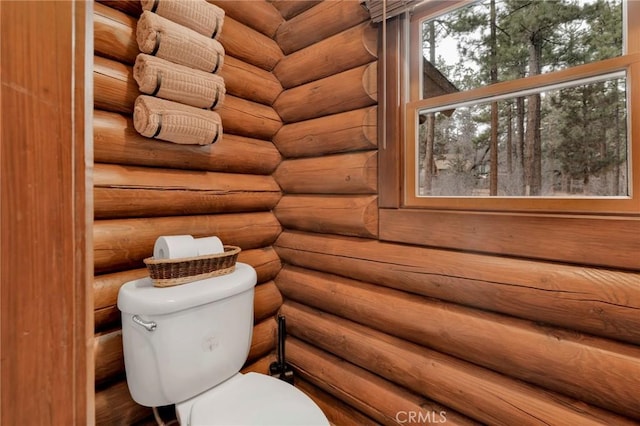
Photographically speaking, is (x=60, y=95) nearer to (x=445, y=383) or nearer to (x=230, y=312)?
(x=230, y=312)

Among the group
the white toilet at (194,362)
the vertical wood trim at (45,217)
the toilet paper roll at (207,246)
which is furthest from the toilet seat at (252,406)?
the vertical wood trim at (45,217)

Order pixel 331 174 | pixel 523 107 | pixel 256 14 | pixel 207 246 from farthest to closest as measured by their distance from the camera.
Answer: pixel 256 14, pixel 331 174, pixel 207 246, pixel 523 107

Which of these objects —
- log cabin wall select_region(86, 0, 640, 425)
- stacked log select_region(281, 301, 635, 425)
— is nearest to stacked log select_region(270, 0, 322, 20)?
log cabin wall select_region(86, 0, 640, 425)

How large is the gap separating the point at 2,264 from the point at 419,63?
1.56 meters

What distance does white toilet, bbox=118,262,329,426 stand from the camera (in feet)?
3.47

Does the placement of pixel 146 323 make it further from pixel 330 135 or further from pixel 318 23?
pixel 318 23

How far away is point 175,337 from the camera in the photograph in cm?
109

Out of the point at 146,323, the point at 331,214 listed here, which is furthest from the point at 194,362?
the point at 331,214

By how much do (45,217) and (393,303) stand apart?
128 centimetres

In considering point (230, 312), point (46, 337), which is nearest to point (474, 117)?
point (230, 312)

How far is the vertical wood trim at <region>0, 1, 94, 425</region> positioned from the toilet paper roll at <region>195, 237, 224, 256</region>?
2.84ft

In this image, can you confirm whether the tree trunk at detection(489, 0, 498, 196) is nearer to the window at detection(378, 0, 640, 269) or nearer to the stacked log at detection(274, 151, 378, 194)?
the window at detection(378, 0, 640, 269)

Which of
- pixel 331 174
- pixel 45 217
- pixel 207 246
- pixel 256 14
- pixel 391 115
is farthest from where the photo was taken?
pixel 256 14

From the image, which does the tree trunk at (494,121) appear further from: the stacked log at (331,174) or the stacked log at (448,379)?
the stacked log at (448,379)
